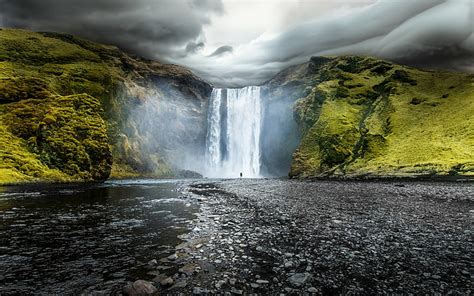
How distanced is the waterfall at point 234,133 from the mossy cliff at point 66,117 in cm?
2869

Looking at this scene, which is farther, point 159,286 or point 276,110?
point 276,110

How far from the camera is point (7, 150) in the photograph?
244ft

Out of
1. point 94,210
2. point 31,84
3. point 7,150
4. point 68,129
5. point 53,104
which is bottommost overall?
point 94,210

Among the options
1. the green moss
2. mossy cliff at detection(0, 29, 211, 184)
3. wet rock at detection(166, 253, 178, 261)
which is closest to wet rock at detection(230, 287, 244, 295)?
wet rock at detection(166, 253, 178, 261)

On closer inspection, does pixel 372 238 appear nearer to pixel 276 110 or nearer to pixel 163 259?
pixel 163 259

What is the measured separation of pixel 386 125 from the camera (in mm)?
135500

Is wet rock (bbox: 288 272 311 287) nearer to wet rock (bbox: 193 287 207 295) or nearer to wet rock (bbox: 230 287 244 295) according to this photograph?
wet rock (bbox: 230 287 244 295)

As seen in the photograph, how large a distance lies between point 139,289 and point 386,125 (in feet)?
476

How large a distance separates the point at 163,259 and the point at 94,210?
16870 mm

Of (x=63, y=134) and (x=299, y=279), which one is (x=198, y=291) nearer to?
(x=299, y=279)

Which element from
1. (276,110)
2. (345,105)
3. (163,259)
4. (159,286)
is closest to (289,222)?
(163,259)

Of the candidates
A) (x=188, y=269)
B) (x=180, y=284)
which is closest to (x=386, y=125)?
(x=188, y=269)

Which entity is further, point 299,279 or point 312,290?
point 299,279

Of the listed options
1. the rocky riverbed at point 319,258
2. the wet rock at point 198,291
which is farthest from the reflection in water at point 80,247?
the wet rock at point 198,291
